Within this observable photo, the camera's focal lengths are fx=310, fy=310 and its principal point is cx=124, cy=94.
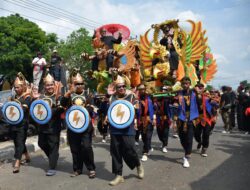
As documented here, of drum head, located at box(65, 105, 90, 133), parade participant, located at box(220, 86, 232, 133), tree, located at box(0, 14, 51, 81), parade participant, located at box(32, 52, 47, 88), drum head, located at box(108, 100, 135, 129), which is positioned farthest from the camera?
tree, located at box(0, 14, 51, 81)

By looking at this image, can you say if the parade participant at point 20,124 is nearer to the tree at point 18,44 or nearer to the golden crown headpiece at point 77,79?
the golden crown headpiece at point 77,79

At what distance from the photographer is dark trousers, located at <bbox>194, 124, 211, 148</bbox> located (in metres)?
7.56

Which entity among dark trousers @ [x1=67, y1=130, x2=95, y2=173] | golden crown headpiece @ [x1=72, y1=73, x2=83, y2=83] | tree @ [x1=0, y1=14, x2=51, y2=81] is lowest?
dark trousers @ [x1=67, y1=130, x2=95, y2=173]

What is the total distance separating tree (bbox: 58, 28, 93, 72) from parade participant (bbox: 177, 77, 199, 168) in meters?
15.3

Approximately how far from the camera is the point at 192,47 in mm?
8352

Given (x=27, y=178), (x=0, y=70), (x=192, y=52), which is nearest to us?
(x=27, y=178)

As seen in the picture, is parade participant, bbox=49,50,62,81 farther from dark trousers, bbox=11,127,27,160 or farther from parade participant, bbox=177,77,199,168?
parade participant, bbox=177,77,199,168

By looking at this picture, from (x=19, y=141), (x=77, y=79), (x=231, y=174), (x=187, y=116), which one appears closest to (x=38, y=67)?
(x=19, y=141)

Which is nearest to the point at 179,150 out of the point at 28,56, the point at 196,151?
the point at 196,151

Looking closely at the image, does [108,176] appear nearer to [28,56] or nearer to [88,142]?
[88,142]

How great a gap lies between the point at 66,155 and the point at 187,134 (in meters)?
3.17

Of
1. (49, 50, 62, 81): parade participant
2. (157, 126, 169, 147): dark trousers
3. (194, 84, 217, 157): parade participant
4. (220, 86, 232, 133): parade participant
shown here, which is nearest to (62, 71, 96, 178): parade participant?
(157, 126, 169, 147): dark trousers

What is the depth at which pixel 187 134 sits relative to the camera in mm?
6535

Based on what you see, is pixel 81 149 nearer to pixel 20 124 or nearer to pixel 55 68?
pixel 20 124
